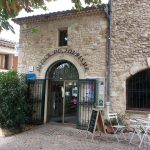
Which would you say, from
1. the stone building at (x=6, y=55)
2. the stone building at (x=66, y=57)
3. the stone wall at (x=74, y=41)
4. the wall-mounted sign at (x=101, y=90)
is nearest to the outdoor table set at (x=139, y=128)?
the wall-mounted sign at (x=101, y=90)

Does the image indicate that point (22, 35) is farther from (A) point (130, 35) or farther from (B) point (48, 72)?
(A) point (130, 35)

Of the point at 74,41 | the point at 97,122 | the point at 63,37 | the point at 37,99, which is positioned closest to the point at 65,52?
the point at 74,41

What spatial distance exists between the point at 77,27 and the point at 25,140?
215 inches

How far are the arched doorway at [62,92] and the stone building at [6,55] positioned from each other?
10077 millimetres

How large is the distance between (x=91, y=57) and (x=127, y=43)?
1655 millimetres

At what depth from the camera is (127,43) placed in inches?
412

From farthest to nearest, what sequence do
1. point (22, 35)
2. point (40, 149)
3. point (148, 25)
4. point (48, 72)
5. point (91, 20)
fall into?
point (22, 35), point (48, 72), point (91, 20), point (148, 25), point (40, 149)

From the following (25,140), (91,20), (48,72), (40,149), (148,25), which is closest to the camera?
(40,149)

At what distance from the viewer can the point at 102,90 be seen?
423 inches

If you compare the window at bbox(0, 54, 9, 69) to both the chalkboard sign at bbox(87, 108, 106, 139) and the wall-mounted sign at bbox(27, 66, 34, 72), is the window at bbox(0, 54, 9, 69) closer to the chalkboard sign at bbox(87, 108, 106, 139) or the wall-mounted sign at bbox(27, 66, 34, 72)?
the wall-mounted sign at bbox(27, 66, 34, 72)

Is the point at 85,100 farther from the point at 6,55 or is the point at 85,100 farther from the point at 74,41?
the point at 6,55

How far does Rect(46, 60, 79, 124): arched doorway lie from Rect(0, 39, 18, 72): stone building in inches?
397

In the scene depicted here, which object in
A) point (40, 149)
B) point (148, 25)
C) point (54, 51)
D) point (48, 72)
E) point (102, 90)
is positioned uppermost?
point (148, 25)

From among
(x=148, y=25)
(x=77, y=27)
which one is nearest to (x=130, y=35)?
(x=148, y=25)
